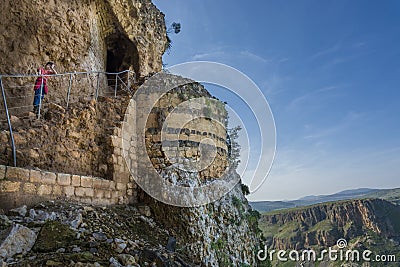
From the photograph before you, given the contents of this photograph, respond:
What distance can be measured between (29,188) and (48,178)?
33 centimetres

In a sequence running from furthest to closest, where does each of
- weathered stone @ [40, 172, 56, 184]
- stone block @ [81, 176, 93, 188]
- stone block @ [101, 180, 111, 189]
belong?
stone block @ [101, 180, 111, 189] < stone block @ [81, 176, 93, 188] < weathered stone @ [40, 172, 56, 184]

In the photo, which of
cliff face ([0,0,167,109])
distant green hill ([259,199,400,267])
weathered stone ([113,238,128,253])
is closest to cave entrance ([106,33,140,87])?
cliff face ([0,0,167,109])

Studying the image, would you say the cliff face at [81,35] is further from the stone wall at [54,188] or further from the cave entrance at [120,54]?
the stone wall at [54,188]

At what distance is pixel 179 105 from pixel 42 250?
4.56 m

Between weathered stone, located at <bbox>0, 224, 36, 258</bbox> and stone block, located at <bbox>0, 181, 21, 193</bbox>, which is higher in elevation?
stone block, located at <bbox>0, 181, 21, 193</bbox>

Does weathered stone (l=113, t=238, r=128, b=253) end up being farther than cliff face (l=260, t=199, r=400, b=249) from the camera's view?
No

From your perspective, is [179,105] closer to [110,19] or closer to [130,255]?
[130,255]

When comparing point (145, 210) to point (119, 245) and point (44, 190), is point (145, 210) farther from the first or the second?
point (119, 245)

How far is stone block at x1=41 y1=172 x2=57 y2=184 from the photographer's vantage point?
14.3ft

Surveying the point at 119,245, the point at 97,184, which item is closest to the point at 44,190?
the point at 97,184

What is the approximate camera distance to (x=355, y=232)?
62938mm

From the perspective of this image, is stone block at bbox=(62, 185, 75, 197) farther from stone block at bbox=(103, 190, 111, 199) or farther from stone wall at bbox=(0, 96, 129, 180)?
stone block at bbox=(103, 190, 111, 199)

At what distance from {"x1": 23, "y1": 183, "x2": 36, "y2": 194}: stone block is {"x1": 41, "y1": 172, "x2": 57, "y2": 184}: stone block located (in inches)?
6.5

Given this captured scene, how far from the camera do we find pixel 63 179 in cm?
468
